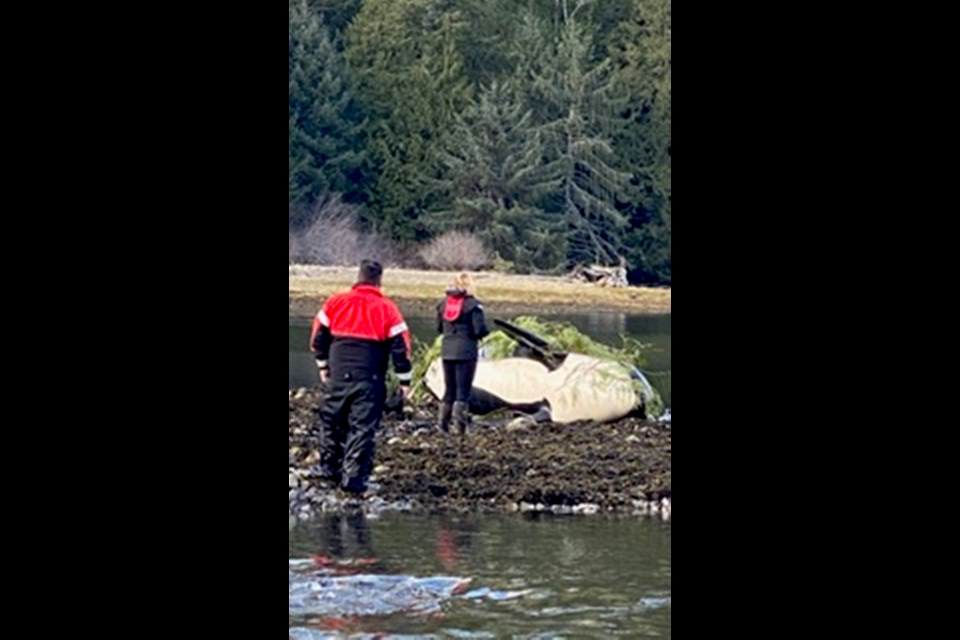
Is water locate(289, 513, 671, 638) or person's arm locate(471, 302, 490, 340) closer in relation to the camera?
water locate(289, 513, 671, 638)

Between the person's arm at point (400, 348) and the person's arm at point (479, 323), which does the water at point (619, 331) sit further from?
the person's arm at point (400, 348)

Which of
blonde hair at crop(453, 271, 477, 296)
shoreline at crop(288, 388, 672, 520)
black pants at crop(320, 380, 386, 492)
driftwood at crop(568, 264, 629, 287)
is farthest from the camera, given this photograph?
driftwood at crop(568, 264, 629, 287)

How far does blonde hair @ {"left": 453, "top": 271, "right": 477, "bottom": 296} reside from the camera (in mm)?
7520

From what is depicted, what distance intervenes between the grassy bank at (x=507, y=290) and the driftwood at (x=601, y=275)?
3 centimetres

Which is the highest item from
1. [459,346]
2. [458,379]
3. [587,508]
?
[459,346]

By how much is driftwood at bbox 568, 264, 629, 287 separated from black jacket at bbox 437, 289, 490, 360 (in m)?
0.83

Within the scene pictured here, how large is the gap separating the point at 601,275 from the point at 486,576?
2.06m

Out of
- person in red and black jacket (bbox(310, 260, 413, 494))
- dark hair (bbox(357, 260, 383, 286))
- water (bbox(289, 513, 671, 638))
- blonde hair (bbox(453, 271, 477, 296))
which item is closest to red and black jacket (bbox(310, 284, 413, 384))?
person in red and black jacket (bbox(310, 260, 413, 494))

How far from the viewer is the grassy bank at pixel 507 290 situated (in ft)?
25.4

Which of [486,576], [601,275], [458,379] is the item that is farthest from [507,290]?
[486,576]

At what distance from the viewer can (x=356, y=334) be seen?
6418mm

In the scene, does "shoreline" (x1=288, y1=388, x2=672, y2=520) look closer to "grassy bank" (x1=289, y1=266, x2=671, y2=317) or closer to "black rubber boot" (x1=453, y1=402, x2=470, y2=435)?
"black rubber boot" (x1=453, y1=402, x2=470, y2=435)

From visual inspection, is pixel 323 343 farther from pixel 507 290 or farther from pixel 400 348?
pixel 507 290
